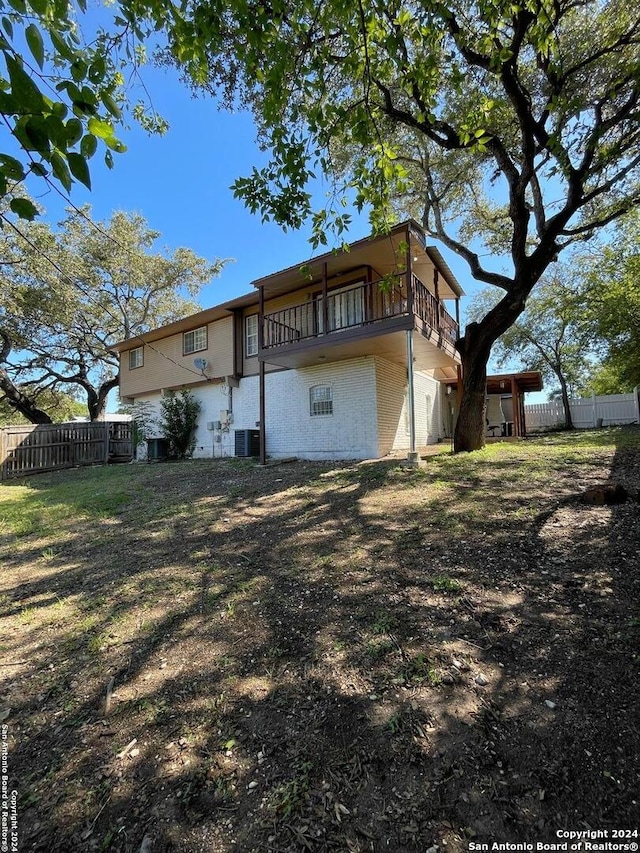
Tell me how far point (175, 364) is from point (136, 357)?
3020 mm

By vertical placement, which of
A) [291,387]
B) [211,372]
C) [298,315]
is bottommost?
[291,387]

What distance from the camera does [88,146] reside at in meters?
1.53

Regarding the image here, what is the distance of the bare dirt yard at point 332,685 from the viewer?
1527mm

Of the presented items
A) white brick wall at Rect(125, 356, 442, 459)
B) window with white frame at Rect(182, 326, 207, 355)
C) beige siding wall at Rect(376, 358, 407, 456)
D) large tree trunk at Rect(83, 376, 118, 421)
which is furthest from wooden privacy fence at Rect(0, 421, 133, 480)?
beige siding wall at Rect(376, 358, 407, 456)

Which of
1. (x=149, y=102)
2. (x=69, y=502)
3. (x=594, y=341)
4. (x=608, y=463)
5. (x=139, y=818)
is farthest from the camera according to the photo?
(x=594, y=341)

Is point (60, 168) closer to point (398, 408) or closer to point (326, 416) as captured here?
point (326, 416)

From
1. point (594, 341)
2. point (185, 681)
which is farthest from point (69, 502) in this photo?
point (594, 341)

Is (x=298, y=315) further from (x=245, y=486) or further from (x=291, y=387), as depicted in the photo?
(x=245, y=486)

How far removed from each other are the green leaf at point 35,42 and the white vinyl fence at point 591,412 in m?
23.7

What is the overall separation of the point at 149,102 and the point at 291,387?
8547 millimetres

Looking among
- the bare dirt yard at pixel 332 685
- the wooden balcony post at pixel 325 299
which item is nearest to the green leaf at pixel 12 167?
the bare dirt yard at pixel 332 685

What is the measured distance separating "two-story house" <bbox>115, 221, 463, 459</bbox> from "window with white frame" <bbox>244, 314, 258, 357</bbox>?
37 millimetres

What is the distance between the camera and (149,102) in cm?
385

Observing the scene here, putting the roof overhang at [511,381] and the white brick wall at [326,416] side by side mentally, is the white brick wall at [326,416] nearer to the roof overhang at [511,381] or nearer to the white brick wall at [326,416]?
the white brick wall at [326,416]
